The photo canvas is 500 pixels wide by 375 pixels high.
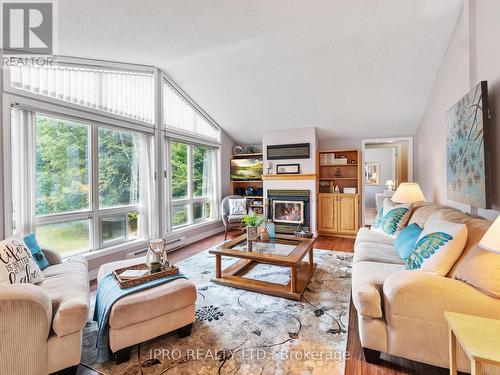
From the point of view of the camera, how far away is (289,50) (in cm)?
316

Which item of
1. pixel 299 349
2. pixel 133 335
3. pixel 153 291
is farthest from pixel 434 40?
pixel 133 335

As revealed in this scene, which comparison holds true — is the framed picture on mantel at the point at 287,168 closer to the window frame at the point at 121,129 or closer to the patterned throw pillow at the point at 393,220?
the window frame at the point at 121,129

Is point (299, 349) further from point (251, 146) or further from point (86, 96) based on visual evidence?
point (251, 146)

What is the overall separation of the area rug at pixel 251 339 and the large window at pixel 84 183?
4.52 ft

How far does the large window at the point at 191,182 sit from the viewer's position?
14.7 ft

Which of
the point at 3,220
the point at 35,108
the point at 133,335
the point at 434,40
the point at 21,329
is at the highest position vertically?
the point at 434,40

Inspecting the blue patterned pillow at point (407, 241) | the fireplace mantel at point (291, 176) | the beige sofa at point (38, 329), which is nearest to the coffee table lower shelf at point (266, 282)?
the blue patterned pillow at point (407, 241)

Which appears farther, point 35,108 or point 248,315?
point 35,108

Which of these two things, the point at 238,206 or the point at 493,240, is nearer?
the point at 493,240

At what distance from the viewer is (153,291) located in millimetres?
1725

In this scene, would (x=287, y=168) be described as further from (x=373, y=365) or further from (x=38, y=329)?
(x=38, y=329)

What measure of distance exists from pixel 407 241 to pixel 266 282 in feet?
4.95

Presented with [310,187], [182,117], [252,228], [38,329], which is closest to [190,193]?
[182,117]

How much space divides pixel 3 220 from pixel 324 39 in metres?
4.04
